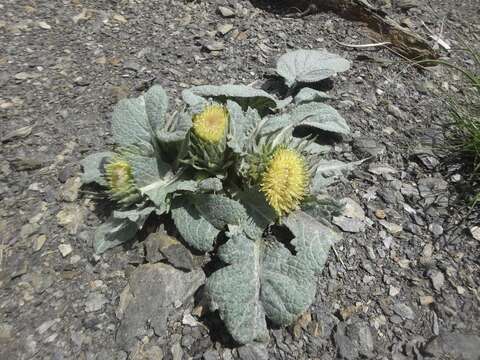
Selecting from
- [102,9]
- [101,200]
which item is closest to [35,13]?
[102,9]

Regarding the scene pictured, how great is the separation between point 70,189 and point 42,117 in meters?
0.51

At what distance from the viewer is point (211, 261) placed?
6.54 ft

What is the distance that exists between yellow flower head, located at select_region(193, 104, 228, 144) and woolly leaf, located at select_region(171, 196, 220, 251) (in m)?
0.31

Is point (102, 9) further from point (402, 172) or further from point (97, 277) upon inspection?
point (402, 172)

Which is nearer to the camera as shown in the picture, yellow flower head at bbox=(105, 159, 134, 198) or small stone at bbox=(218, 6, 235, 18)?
yellow flower head at bbox=(105, 159, 134, 198)

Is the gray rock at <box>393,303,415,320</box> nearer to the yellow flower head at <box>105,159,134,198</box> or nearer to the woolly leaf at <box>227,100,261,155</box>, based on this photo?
the woolly leaf at <box>227,100,261,155</box>

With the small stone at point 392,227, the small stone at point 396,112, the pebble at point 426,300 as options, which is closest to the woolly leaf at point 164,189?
the small stone at point 392,227

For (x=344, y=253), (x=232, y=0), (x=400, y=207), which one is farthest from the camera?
(x=232, y=0)

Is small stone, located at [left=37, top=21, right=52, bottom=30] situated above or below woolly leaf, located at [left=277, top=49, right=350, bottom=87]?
below

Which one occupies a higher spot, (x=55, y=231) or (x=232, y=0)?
(x=232, y=0)

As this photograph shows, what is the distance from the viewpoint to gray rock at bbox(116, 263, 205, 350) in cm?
176

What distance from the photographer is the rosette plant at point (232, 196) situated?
1.80 m

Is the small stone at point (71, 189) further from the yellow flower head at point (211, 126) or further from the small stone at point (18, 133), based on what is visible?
the yellow flower head at point (211, 126)

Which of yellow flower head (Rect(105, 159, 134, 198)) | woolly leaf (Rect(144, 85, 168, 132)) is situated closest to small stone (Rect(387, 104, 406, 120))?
woolly leaf (Rect(144, 85, 168, 132))
